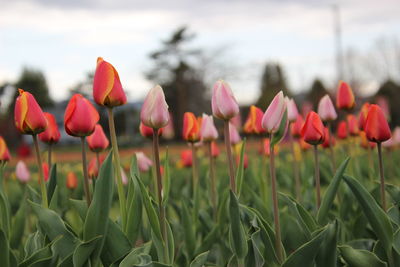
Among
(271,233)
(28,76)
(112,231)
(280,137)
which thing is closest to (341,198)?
(271,233)

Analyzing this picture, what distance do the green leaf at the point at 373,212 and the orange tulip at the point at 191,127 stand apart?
873 mm

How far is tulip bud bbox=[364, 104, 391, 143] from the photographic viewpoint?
5.81 feet

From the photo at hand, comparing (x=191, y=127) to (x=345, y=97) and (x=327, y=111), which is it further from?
(x=345, y=97)

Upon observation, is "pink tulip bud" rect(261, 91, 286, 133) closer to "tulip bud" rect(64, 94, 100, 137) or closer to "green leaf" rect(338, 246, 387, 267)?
"green leaf" rect(338, 246, 387, 267)

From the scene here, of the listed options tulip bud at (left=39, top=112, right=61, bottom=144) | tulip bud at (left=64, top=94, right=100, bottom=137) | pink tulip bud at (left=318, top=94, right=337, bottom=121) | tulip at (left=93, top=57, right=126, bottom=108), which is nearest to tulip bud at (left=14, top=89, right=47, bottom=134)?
tulip bud at (left=64, top=94, right=100, bottom=137)

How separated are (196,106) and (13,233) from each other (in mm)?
36136

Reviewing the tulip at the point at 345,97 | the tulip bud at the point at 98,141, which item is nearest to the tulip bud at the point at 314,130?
the tulip at the point at 345,97

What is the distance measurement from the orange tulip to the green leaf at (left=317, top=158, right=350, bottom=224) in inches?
Answer: 29.0

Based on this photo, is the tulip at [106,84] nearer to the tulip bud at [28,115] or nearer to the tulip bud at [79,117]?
the tulip bud at [79,117]

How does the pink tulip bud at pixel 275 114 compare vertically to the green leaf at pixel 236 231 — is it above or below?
above

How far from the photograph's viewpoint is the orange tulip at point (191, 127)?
2.29 metres

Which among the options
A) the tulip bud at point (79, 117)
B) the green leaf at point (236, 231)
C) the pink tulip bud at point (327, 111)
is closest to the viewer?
the green leaf at point (236, 231)

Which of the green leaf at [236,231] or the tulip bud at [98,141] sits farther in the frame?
the tulip bud at [98,141]

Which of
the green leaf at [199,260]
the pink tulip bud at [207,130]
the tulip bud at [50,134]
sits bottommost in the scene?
the green leaf at [199,260]
